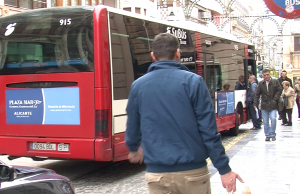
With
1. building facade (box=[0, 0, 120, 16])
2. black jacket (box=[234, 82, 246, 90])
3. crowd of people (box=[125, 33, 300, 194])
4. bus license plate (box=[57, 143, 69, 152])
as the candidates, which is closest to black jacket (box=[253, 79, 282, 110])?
black jacket (box=[234, 82, 246, 90])

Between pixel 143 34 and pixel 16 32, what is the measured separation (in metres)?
2.21

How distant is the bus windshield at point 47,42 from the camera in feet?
23.5

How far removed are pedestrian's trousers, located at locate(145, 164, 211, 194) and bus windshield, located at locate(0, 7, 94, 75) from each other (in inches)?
167

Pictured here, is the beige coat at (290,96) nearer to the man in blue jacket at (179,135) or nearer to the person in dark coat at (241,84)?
the person in dark coat at (241,84)

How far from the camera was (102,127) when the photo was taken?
7.07 meters

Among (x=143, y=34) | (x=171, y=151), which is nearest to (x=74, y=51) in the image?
(x=143, y=34)

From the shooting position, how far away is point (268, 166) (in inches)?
319

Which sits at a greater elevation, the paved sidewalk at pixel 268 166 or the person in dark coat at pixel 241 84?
the person in dark coat at pixel 241 84

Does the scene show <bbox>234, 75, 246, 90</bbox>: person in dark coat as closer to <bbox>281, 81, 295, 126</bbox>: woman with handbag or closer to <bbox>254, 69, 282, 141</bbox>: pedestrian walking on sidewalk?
<bbox>281, 81, 295, 126</bbox>: woman with handbag

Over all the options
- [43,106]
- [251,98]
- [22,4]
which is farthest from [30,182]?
[22,4]

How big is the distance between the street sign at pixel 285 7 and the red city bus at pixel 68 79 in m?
2.50

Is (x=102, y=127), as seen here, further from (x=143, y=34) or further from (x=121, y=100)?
(x=143, y=34)

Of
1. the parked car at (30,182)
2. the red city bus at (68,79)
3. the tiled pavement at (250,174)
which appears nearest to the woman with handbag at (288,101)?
the tiled pavement at (250,174)

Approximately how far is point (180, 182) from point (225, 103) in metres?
9.78
